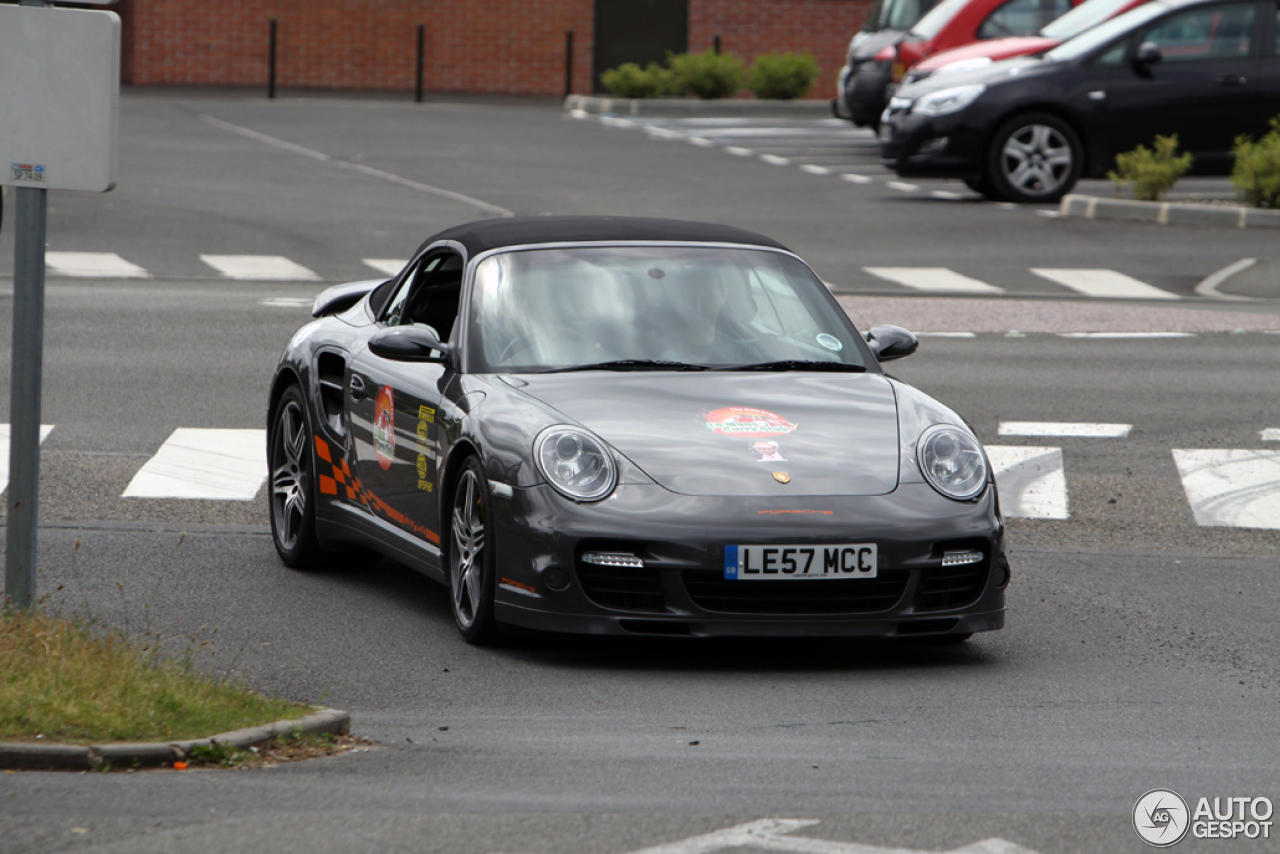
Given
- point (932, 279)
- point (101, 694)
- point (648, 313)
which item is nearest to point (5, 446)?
point (648, 313)

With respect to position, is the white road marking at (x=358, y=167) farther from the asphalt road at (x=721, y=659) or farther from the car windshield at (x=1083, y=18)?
the car windshield at (x=1083, y=18)

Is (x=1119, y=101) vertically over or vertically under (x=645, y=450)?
over

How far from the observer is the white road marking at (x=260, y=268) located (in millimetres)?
17891

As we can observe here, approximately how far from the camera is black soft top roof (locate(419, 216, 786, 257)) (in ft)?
26.9

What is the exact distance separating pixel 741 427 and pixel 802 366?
0.74m

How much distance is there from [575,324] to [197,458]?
3807 millimetres

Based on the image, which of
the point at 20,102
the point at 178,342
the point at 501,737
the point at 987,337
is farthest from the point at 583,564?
the point at 987,337

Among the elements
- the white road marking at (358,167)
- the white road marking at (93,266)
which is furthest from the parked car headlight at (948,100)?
the white road marking at (93,266)

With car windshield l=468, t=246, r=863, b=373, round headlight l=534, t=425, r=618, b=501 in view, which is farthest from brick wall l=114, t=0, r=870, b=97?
round headlight l=534, t=425, r=618, b=501

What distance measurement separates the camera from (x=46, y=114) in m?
6.37

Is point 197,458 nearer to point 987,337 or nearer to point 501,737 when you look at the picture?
point 501,737

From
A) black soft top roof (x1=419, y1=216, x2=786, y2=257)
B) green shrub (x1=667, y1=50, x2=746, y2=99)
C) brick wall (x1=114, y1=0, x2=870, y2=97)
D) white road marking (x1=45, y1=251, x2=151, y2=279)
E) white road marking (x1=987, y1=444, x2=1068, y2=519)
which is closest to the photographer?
black soft top roof (x1=419, y1=216, x2=786, y2=257)

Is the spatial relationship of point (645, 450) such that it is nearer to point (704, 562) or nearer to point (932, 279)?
point (704, 562)

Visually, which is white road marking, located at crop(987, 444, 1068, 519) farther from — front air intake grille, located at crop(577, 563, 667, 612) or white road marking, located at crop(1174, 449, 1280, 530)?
front air intake grille, located at crop(577, 563, 667, 612)
